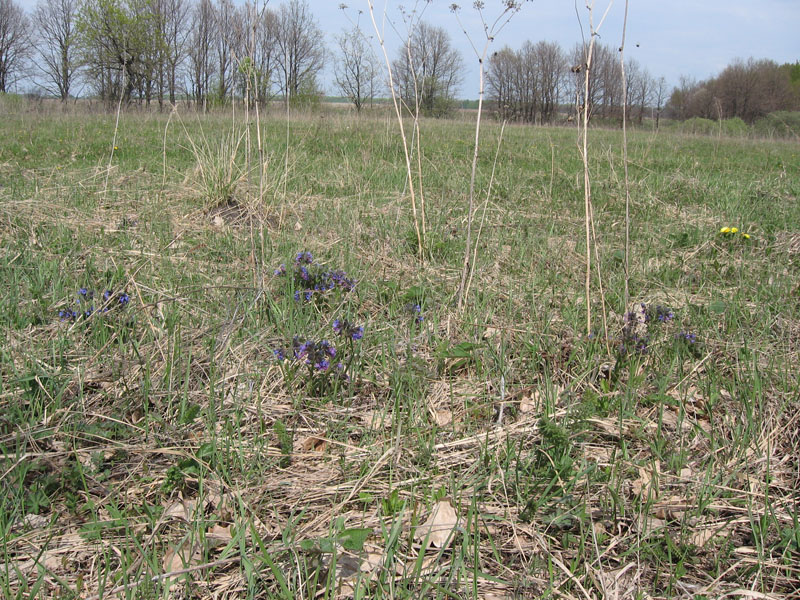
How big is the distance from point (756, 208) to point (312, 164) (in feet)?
13.4

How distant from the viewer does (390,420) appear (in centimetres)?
181

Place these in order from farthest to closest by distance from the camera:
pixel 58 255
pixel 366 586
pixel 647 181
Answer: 1. pixel 647 181
2. pixel 58 255
3. pixel 366 586

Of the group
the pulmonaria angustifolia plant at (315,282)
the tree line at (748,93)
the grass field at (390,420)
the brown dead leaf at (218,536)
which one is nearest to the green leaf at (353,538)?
the grass field at (390,420)

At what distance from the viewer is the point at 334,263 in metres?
3.06

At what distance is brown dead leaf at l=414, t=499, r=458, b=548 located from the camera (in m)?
1.35

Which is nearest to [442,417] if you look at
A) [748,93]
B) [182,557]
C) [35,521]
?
[182,557]

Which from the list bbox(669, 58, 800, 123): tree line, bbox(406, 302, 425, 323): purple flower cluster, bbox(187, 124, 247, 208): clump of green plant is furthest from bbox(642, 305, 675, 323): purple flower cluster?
bbox(669, 58, 800, 123): tree line

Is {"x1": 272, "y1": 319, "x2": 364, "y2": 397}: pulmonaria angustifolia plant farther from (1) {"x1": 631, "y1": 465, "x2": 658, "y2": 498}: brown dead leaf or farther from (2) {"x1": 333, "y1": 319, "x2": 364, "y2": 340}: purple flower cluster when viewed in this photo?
(1) {"x1": 631, "y1": 465, "x2": 658, "y2": 498}: brown dead leaf

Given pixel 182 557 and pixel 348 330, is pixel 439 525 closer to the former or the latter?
pixel 182 557

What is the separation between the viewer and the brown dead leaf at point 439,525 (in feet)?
4.44

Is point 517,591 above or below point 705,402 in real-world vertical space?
below

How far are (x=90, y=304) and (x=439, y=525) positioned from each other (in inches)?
68.3

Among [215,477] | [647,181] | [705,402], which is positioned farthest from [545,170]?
[215,477]

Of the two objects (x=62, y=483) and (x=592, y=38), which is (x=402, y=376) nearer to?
(x=62, y=483)
